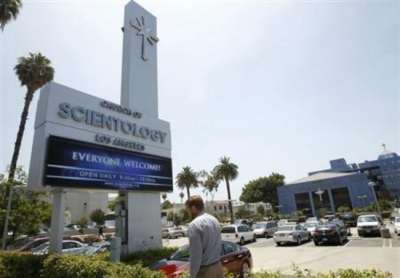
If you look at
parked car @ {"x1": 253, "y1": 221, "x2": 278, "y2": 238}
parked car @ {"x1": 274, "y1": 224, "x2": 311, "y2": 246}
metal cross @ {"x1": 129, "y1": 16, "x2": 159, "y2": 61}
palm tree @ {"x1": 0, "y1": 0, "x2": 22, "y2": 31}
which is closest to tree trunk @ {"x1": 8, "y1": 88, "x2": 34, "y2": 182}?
palm tree @ {"x1": 0, "y1": 0, "x2": 22, "y2": 31}

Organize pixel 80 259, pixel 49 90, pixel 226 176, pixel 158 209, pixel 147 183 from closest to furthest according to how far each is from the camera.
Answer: pixel 80 259
pixel 49 90
pixel 147 183
pixel 158 209
pixel 226 176

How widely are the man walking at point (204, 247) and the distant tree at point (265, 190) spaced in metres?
81.4

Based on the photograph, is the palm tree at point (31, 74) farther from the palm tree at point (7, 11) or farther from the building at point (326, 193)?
the building at point (326, 193)

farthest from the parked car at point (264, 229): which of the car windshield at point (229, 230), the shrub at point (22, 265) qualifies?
the shrub at point (22, 265)

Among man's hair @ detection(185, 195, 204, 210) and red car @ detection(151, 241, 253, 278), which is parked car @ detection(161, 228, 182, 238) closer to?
red car @ detection(151, 241, 253, 278)

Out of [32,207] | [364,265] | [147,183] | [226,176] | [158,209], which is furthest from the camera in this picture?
[226,176]

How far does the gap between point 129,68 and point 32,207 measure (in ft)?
45.5

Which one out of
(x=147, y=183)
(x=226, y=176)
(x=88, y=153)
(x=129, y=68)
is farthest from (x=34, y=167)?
(x=226, y=176)

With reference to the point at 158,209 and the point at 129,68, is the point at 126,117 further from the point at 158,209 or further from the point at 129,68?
the point at 158,209

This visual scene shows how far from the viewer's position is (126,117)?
1205 centimetres

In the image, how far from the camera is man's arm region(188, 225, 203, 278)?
141 inches

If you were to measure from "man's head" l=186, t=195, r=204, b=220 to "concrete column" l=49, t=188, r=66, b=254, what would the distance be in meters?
6.90

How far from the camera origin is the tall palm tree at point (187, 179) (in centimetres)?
5950

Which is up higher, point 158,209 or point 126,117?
point 126,117
